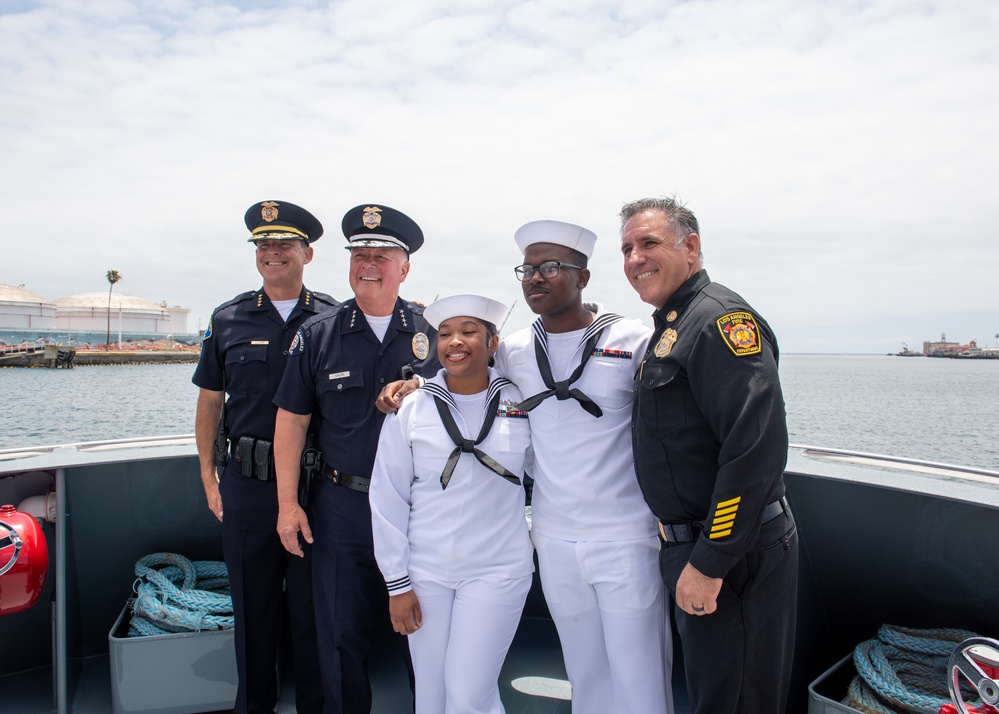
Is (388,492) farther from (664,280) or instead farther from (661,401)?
(664,280)

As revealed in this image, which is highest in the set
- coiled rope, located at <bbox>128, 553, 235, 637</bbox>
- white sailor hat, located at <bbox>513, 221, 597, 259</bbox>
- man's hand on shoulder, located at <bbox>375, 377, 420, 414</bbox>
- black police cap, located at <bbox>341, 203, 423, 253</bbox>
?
black police cap, located at <bbox>341, 203, 423, 253</bbox>

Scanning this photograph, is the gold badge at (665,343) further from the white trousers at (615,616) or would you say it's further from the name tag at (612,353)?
the white trousers at (615,616)

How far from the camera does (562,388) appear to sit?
1.88m

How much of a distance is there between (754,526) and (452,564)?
82 cm

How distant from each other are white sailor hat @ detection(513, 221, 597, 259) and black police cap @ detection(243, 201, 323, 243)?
1.02 m

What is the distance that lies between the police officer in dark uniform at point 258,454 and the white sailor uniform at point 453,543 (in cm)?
63

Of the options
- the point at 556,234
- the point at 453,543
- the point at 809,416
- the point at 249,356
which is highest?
the point at 556,234

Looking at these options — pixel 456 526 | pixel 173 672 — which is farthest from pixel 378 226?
pixel 173 672

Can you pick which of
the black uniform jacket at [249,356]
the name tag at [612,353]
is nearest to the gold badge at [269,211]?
the black uniform jacket at [249,356]

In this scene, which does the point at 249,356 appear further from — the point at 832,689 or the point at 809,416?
the point at 809,416

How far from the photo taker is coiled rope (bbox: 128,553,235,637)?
8.27 feet

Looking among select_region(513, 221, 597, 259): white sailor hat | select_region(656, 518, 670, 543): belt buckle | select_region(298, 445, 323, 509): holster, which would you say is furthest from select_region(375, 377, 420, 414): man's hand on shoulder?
select_region(656, 518, 670, 543): belt buckle

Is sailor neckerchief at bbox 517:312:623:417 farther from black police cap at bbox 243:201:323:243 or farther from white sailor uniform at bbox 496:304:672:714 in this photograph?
black police cap at bbox 243:201:323:243

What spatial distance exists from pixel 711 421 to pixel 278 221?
183cm
